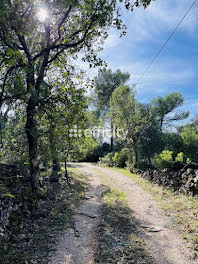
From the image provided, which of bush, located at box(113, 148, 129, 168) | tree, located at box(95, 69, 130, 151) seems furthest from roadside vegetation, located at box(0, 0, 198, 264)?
tree, located at box(95, 69, 130, 151)

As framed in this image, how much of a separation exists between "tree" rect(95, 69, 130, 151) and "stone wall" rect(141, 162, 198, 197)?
2289cm

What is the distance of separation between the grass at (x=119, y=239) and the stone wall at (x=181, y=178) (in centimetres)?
313

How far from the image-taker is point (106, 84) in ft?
110

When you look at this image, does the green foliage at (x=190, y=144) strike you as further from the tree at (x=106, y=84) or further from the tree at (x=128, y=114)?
the tree at (x=106, y=84)

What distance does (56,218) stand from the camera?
22.0 feet

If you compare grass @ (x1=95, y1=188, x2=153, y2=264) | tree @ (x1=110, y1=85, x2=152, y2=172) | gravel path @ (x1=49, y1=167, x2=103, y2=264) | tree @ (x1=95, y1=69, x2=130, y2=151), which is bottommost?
gravel path @ (x1=49, y1=167, x2=103, y2=264)

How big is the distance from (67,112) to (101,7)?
424cm

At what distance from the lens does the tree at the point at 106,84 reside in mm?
33188

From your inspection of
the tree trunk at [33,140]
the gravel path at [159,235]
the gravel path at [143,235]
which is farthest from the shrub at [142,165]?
the tree trunk at [33,140]

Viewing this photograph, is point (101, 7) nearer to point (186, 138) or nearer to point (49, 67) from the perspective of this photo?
point (49, 67)

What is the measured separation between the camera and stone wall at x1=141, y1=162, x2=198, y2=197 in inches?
329

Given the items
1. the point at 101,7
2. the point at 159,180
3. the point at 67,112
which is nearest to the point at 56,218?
the point at 67,112

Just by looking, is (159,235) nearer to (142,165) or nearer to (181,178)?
(181,178)

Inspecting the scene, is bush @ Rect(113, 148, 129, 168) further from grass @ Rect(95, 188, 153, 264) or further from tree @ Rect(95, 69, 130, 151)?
grass @ Rect(95, 188, 153, 264)
